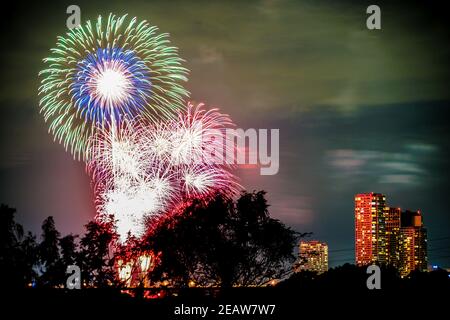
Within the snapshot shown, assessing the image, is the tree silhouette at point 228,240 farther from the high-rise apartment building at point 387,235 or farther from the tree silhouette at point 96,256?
the high-rise apartment building at point 387,235

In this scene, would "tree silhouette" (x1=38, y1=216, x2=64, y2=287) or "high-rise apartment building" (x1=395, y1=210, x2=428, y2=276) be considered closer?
"tree silhouette" (x1=38, y1=216, x2=64, y2=287)

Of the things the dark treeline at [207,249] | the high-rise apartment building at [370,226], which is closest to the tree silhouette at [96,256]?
the dark treeline at [207,249]

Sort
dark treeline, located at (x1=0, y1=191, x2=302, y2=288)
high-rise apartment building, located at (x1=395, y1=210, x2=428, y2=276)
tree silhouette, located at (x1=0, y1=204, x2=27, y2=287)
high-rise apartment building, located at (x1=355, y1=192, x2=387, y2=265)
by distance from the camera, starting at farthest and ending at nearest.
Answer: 1. high-rise apartment building, located at (x1=395, y1=210, x2=428, y2=276)
2. high-rise apartment building, located at (x1=355, y1=192, x2=387, y2=265)
3. dark treeline, located at (x1=0, y1=191, x2=302, y2=288)
4. tree silhouette, located at (x1=0, y1=204, x2=27, y2=287)

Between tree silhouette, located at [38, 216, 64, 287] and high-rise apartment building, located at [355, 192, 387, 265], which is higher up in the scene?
high-rise apartment building, located at [355, 192, 387, 265]

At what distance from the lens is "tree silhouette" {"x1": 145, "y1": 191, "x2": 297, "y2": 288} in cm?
4434

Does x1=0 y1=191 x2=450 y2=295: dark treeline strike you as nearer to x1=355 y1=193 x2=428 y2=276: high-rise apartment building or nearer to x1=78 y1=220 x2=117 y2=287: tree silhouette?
x1=78 y1=220 x2=117 y2=287: tree silhouette

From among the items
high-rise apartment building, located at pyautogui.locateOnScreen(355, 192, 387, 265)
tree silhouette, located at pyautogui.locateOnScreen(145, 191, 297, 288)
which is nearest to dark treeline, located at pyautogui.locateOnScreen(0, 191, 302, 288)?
tree silhouette, located at pyautogui.locateOnScreen(145, 191, 297, 288)

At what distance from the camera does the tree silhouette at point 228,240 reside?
4434cm

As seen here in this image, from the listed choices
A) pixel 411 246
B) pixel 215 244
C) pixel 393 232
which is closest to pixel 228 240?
Answer: pixel 215 244

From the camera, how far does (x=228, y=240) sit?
45625 mm

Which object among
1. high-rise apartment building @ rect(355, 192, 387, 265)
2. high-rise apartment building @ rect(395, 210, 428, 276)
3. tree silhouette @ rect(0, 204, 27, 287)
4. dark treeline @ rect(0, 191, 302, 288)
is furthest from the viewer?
high-rise apartment building @ rect(395, 210, 428, 276)

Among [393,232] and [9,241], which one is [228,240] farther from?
[393,232]
